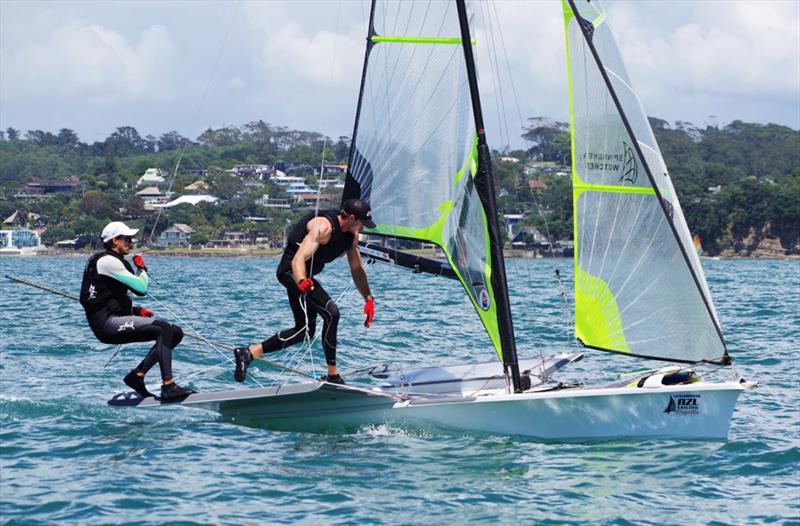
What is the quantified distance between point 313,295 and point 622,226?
2.87 metres

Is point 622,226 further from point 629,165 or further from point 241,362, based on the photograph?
point 241,362

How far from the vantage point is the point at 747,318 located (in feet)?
74.2

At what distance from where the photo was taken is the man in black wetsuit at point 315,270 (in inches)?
397

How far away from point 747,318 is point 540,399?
558 inches

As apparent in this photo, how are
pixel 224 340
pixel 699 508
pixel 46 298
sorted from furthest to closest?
pixel 46 298 < pixel 224 340 < pixel 699 508

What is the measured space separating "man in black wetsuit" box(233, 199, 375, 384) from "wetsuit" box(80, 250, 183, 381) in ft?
2.09

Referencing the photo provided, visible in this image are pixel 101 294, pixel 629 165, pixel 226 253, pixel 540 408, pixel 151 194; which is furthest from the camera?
pixel 151 194

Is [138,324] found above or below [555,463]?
above

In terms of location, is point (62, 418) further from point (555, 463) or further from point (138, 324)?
point (555, 463)

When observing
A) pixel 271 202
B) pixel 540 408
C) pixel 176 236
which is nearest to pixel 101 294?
pixel 540 408

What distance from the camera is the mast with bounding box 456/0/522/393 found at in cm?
1020

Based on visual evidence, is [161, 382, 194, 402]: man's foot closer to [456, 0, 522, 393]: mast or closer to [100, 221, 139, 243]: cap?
[100, 221, 139, 243]: cap

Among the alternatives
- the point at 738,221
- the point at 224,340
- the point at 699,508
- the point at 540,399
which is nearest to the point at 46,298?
the point at 224,340

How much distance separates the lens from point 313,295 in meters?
10.1
